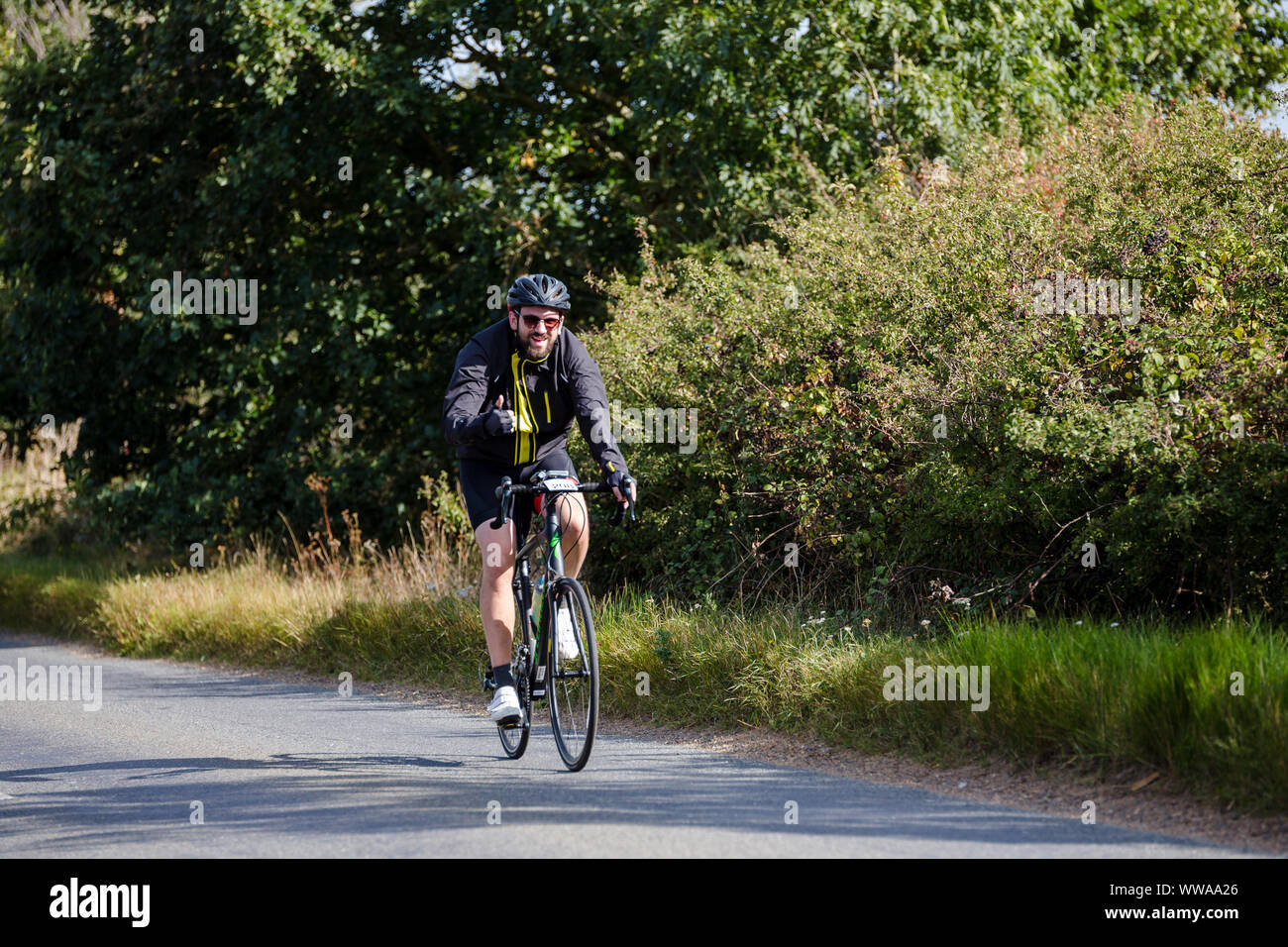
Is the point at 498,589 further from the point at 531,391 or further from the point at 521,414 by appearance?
the point at 531,391

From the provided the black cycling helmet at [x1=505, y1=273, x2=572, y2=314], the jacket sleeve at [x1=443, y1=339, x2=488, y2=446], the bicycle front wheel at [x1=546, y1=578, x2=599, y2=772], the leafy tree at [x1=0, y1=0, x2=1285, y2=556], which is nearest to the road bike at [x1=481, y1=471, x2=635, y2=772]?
the bicycle front wheel at [x1=546, y1=578, x2=599, y2=772]

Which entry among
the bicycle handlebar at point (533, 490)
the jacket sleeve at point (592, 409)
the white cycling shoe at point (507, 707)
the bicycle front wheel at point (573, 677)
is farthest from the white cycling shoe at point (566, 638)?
the jacket sleeve at point (592, 409)

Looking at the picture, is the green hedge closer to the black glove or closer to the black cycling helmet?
the black glove

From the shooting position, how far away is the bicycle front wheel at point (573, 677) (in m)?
5.89

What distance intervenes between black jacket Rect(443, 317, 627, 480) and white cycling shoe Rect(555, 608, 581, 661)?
0.76 m

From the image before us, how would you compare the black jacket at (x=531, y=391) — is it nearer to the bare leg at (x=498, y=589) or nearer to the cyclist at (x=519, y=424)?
the cyclist at (x=519, y=424)

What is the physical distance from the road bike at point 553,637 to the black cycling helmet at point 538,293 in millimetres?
820

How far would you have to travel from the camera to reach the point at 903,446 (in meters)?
8.20

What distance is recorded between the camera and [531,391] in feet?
21.3

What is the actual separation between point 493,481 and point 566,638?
901 millimetres

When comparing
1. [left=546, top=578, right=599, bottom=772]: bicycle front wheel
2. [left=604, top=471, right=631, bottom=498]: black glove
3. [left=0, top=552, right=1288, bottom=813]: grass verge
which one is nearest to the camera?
[left=0, top=552, right=1288, bottom=813]: grass verge

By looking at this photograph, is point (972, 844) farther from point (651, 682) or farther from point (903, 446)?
point (903, 446)

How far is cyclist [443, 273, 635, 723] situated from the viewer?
6262 mm
